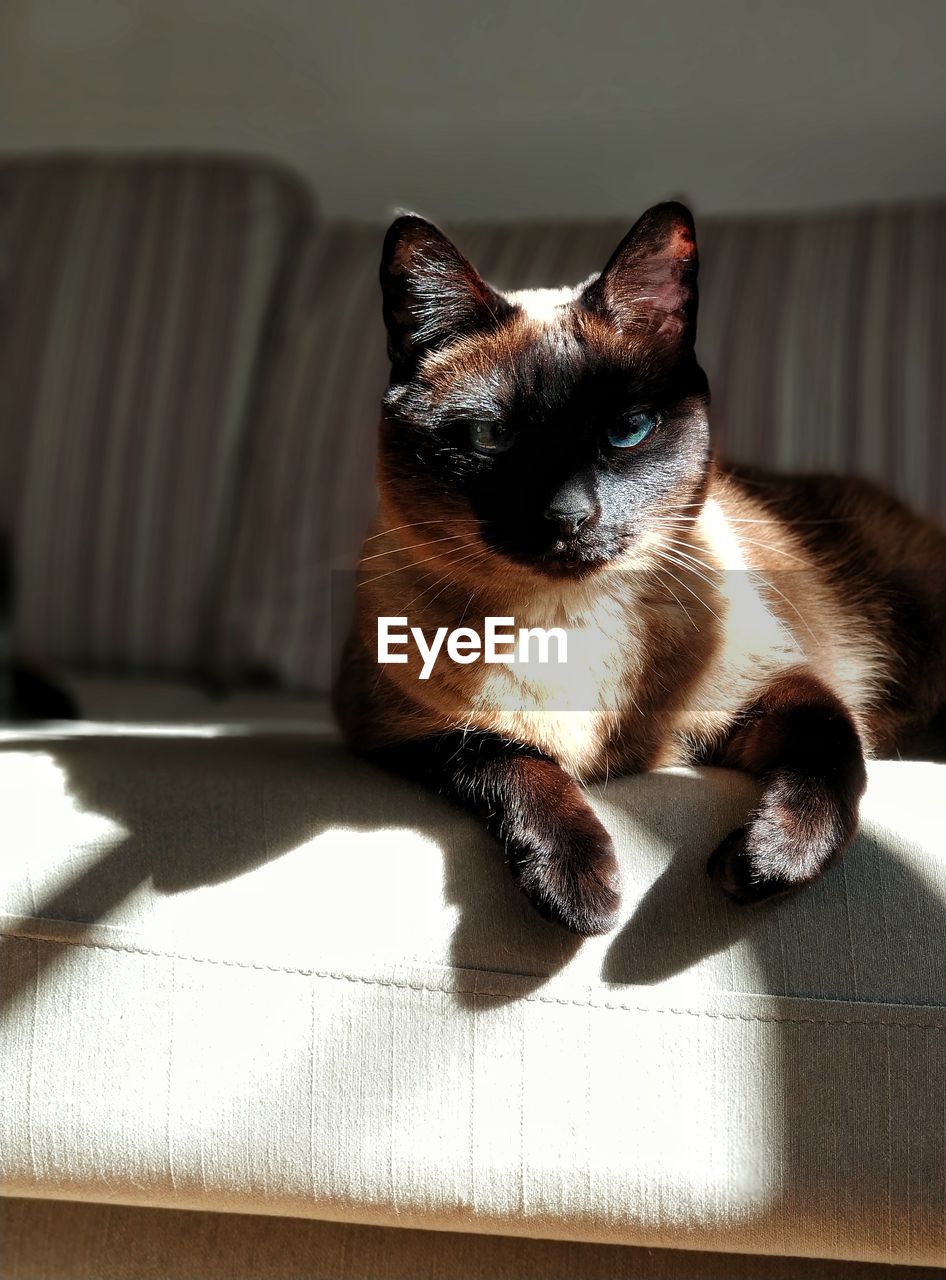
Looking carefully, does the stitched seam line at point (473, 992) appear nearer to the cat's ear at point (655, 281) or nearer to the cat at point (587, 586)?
the cat at point (587, 586)

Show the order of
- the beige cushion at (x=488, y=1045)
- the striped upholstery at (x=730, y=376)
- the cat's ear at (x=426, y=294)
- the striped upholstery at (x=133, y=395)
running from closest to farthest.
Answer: the beige cushion at (x=488, y=1045), the cat's ear at (x=426, y=294), the striped upholstery at (x=730, y=376), the striped upholstery at (x=133, y=395)

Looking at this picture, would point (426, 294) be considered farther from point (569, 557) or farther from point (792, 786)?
point (792, 786)

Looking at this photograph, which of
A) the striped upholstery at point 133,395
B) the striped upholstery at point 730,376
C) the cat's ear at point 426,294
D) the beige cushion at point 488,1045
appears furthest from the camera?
the striped upholstery at point 133,395

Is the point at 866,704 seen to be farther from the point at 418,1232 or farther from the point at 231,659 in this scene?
the point at 231,659

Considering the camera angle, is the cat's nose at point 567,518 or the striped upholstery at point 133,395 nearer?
the cat's nose at point 567,518

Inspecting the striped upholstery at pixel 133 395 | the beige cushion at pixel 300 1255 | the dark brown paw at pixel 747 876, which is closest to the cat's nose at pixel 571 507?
the dark brown paw at pixel 747 876

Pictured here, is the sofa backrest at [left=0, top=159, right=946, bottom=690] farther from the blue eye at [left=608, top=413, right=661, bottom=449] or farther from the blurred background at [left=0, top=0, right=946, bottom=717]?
the blue eye at [left=608, top=413, right=661, bottom=449]

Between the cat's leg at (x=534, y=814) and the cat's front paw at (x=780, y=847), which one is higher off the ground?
the cat's front paw at (x=780, y=847)

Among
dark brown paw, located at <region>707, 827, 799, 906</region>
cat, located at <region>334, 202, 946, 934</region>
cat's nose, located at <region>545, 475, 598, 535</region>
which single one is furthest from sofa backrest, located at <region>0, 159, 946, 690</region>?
dark brown paw, located at <region>707, 827, 799, 906</region>
